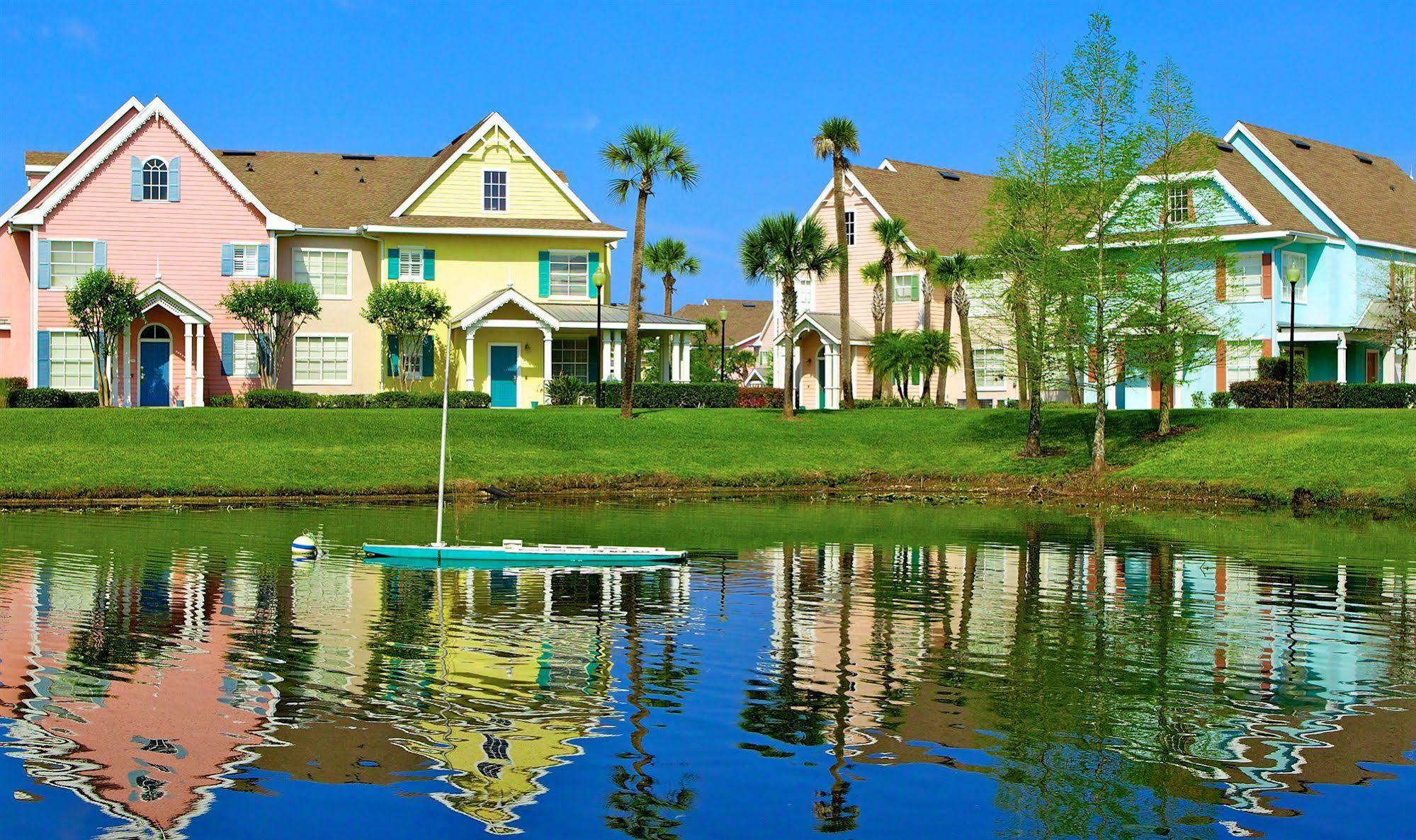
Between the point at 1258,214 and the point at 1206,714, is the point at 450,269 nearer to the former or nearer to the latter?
the point at 1258,214

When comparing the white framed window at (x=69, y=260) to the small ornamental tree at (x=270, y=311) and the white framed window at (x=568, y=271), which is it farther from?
the white framed window at (x=568, y=271)

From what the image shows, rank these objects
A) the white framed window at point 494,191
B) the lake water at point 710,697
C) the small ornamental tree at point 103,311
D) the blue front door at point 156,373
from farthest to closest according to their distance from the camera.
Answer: the white framed window at point 494,191, the blue front door at point 156,373, the small ornamental tree at point 103,311, the lake water at point 710,697

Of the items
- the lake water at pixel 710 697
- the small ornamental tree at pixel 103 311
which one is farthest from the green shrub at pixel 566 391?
the lake water at pixel 710 697

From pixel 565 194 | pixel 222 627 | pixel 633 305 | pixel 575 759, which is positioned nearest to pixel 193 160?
pixel 565 194

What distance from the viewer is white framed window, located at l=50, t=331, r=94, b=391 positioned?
149ft

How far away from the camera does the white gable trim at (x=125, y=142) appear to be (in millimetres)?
45406

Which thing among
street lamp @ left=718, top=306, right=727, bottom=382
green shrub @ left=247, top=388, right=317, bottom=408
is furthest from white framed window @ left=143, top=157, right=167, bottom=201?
street lamp @ left=718, top=306, right=727, bottom=382

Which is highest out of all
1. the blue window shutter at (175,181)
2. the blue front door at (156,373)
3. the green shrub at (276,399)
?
the blue window shutter at (175,181)

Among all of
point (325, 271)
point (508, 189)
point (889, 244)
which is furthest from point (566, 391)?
point (889, 244)

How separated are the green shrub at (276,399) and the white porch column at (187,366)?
7.77 ft

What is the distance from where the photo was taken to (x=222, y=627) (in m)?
16.0

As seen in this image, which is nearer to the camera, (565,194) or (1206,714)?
(1206,714)

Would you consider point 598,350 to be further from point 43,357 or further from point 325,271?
point 43,357

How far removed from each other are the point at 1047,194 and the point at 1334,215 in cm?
1688
